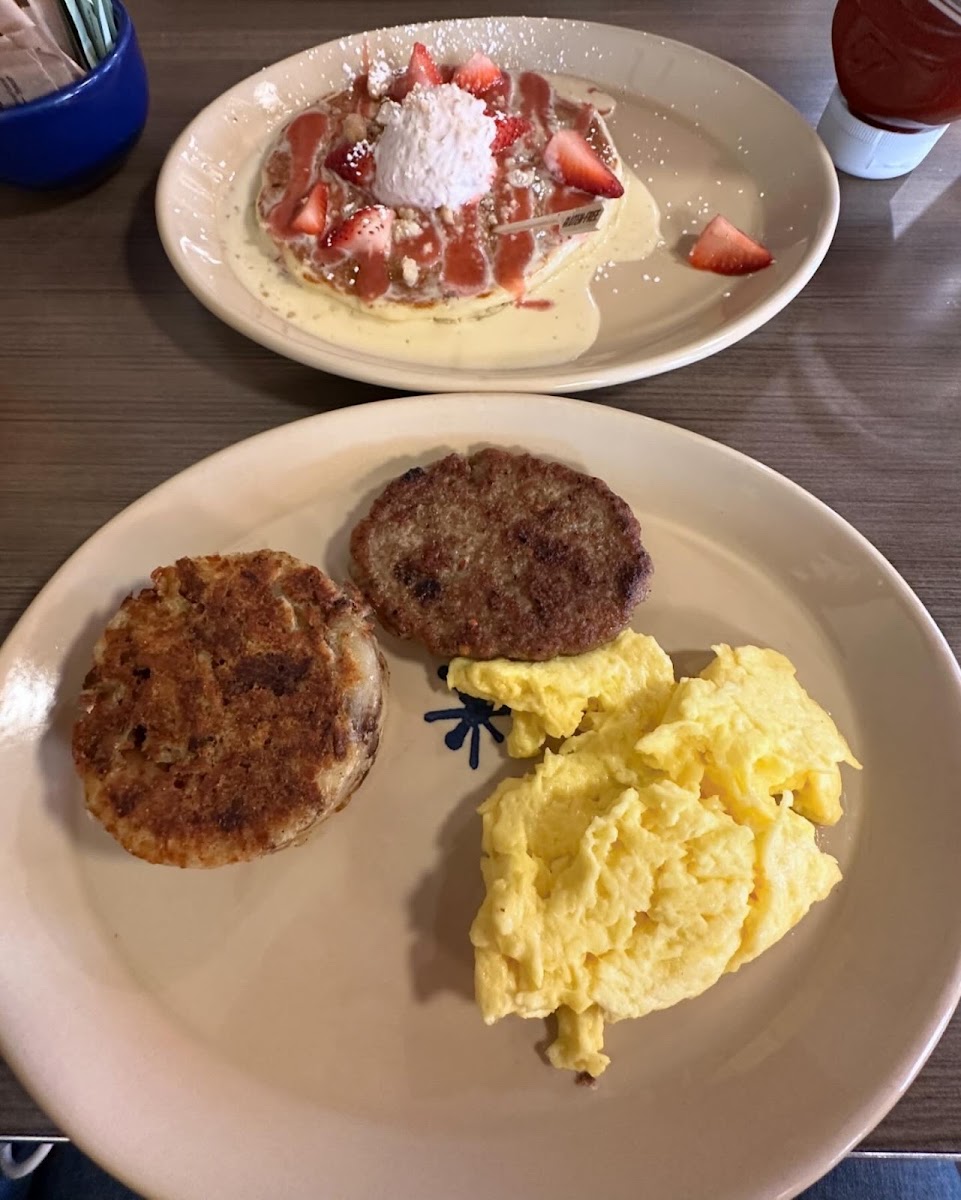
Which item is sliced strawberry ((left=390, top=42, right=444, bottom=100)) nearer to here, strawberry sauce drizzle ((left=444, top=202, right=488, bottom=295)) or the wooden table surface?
strawberry sauce drizzle ((left=444, top=202, right=488, bottom=295))

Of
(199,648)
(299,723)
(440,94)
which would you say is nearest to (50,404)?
(199,648)

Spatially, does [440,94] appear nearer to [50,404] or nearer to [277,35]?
[277,35]

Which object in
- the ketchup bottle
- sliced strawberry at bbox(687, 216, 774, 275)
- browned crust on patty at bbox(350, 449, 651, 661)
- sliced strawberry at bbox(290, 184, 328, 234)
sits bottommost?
browned crust on patty at bbox(350, 449, 651, 661)

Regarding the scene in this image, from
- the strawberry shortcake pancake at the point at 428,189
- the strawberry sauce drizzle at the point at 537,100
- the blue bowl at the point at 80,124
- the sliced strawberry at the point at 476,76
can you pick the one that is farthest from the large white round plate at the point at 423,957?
the sliced strawberry at the point at 476,76

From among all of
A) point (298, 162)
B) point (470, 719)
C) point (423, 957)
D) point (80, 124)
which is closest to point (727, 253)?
point (298, 162)

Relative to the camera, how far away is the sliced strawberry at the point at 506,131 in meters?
2.18

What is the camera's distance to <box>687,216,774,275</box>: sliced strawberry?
200cm

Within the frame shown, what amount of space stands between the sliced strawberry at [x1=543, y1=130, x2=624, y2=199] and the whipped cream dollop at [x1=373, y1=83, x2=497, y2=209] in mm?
179

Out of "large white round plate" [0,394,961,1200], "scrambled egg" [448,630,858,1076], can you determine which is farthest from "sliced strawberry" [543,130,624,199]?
Answer: "scrambled egg" [448,630,858,1076]

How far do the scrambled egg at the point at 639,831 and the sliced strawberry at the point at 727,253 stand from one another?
3.72ft

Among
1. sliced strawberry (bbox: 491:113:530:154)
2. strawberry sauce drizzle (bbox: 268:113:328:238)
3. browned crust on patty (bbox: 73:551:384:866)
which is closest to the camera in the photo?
browned crust on patty (bbox: 73:551:384:866)

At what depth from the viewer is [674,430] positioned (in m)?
1.59

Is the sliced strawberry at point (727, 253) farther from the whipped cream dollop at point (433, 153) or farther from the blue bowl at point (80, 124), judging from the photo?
the blue bowl at point (80, 124)

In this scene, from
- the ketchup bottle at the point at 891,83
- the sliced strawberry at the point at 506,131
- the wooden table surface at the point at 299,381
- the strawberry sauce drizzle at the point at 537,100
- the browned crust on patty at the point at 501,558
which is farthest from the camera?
the strawberry sauce drizzle at the point at 537,100
